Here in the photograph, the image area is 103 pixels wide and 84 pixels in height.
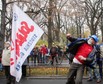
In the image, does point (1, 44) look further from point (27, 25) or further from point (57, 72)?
point (27, 25)

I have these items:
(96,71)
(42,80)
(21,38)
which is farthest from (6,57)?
(96,71)

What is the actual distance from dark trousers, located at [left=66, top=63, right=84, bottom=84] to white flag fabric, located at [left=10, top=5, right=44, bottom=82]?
137 centimetres

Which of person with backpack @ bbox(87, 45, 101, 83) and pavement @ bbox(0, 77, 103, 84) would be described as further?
pavement @ bbox(0, 77, 103, 84)

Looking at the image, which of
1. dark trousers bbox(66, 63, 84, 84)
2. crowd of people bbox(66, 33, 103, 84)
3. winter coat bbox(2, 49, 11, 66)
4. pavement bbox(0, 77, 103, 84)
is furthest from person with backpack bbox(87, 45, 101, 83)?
crowd of people bbox(66, 33, 103, 84)

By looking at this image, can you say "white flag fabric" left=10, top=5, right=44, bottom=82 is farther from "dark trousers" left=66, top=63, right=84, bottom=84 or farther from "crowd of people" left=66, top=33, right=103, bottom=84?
"dark trousers" left=66, top=63, right=84, bottom=84

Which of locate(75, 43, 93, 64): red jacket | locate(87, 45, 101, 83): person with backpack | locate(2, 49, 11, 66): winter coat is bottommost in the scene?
locate(87, 45, 101, 83): person with backpack

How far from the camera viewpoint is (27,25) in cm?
938

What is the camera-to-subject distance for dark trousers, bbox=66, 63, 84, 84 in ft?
27.7

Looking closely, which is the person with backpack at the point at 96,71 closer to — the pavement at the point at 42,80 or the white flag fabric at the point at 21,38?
the pavement at the point at 42,80

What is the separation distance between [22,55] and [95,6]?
27.6 m

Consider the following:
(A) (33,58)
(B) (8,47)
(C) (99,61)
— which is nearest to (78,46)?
(B) (8,47)

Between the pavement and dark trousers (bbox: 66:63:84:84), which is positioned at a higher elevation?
dark trousers (bbox: 66:63:84:84)

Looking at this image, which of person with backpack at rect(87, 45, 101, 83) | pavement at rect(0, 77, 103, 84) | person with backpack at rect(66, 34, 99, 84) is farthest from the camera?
pavement at rect(0, 77, 103, 84)

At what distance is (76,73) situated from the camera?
29.0 ft
